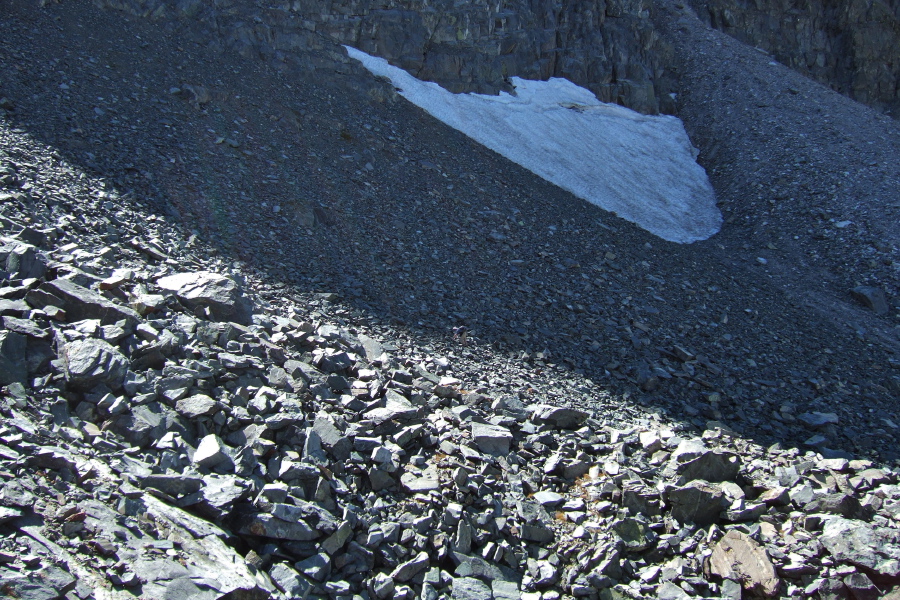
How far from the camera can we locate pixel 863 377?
33.9 ft

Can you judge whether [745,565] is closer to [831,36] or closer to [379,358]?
[379,358]

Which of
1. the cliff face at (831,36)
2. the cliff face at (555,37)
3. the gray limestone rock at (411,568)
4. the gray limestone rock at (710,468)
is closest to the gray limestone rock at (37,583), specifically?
the gray limestone rock at (411,568)

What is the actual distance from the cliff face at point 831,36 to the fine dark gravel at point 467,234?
43.0ft

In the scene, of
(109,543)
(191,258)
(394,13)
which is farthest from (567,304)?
(394,13)

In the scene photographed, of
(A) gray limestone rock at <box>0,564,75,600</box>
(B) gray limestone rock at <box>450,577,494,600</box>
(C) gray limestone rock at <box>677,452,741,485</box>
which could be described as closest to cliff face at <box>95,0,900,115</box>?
(C) gray limestone rock at <box>677,452,741,485</box>

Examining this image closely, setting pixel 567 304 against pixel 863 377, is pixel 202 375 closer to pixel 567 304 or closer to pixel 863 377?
pixel 567 304

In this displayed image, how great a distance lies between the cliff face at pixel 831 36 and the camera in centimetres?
2900

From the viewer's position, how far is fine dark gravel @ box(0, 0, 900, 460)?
367 inches

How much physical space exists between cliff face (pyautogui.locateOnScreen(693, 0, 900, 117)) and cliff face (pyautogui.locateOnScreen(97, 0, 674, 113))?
6382mm

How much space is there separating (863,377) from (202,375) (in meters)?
10.2

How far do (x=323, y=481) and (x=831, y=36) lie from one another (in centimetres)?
3420

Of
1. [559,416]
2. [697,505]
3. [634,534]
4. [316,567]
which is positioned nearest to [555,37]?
[559,416]

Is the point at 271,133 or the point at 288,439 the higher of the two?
the point at 271,133

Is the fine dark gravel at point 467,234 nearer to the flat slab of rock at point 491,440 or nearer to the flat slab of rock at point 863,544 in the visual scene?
the flat slab of rock at point 491,440
